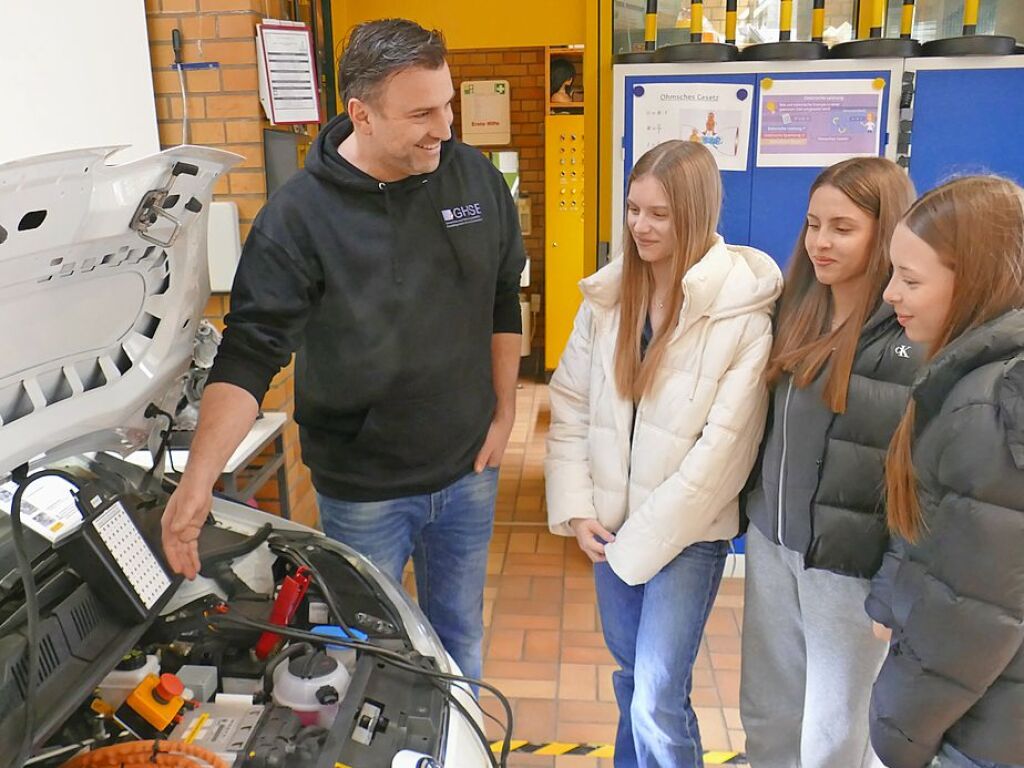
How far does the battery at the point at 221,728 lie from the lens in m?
1.07

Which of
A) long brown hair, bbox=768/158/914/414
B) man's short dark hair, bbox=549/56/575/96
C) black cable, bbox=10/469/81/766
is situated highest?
man's short dark hair, bbox=549/56/575/96

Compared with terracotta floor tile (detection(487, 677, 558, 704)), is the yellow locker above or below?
above

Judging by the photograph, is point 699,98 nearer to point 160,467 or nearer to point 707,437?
point 707,437

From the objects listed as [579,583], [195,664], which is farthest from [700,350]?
[579,583]

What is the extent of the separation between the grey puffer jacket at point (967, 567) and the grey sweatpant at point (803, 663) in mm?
310

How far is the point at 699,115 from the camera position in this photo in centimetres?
298

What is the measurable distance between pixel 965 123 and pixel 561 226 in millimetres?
3465

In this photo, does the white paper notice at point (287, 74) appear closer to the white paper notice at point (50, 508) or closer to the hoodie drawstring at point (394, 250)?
the hoodie drawstring at point (394, 250)

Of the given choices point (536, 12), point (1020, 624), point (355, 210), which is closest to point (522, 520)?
point (536, 12)

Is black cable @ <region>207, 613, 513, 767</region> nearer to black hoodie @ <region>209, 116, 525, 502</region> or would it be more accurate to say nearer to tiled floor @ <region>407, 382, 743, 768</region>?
black hoodie @ <region>209, 116, 525, 502</region>

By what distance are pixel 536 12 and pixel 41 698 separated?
3279 millimetres

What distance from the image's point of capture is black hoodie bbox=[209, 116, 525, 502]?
62.4 inches

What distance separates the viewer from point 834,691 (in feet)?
5.48

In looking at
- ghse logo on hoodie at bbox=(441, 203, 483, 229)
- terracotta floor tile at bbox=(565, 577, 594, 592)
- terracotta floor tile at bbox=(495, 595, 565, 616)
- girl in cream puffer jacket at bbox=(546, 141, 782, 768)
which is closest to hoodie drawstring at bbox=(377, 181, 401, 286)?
ghse logo on hoodie at bbox=(441, 203, 483, 229)
